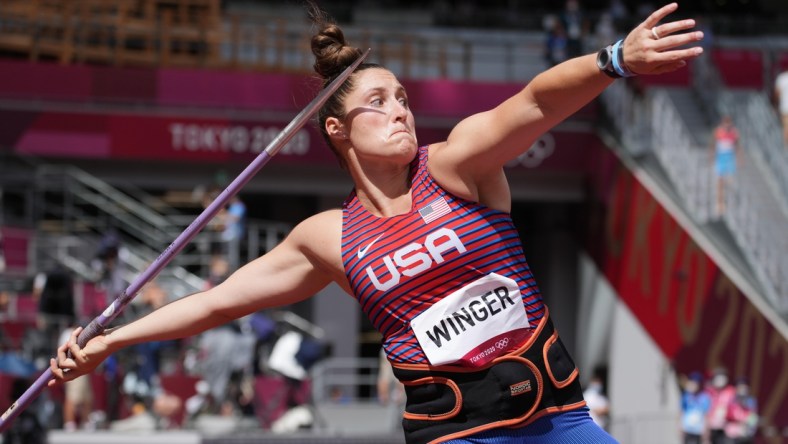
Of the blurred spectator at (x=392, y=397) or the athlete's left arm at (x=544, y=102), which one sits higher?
the athlete's left arm at (x=544, y=102)

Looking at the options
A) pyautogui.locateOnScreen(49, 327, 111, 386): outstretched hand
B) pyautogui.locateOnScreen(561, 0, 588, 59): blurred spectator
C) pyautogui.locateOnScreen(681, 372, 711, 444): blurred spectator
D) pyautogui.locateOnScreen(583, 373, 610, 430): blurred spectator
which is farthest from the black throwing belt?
pyautogui.locateOnScreen(561, 0, 588, 59): blurred spectator

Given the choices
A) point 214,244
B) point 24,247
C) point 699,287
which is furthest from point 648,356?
point 24,247

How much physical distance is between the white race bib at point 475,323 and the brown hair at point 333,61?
875 millimetres

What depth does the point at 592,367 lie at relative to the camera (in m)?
25.7

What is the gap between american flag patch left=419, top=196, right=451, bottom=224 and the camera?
15.6 feet

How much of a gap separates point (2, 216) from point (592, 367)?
37.6 ft

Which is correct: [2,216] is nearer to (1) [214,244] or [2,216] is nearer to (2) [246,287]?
(1) [214,244]

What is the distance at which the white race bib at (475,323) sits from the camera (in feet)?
15.4

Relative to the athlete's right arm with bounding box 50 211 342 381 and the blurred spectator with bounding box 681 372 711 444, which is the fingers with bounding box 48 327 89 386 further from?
the blurred spectator with bounding box 681 372 711 444

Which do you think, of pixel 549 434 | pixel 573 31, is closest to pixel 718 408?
pixel 573 31

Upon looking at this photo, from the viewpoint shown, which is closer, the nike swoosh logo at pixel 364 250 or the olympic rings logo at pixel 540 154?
the nike swoosh logo at pixel 364 250

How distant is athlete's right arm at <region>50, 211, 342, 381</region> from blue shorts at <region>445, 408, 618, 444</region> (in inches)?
33.8

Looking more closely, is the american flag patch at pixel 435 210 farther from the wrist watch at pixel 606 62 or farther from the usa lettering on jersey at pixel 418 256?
the wrist watch at pixel 606 62

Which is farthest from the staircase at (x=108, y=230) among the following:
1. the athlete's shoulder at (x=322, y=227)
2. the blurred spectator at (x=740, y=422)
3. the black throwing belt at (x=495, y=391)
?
the black throwing belt at (x=495, y=391)
